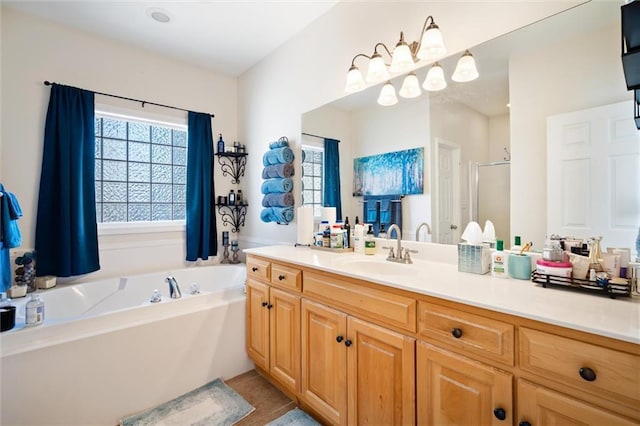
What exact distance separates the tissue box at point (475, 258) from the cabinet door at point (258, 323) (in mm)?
1253

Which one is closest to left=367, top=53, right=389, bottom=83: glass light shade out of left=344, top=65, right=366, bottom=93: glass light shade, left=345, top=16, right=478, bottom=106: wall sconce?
left=345, top=16, right=478, bottom=106: wall sconce

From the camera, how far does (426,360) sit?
1116mm

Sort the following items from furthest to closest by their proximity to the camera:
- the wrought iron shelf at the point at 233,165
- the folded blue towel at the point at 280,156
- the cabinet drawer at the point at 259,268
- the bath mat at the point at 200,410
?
the wrought iron shelf at the point at 233,165 < the folded blue towel at the point at 280,156 < the cabinet drawer at the point at 259,268 < the bath mat at the point at 200,410

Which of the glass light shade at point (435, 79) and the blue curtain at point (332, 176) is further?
the blue curtain at point (332, 176)

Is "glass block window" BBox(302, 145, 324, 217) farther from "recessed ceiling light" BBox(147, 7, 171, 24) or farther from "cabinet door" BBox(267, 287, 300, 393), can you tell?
"recessed ceiling light" BBox(147, 7, 171, 24)

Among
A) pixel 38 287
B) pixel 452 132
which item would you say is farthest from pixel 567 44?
pixel 38 287

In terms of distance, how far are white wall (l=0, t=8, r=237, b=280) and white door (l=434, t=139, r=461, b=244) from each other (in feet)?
8.18

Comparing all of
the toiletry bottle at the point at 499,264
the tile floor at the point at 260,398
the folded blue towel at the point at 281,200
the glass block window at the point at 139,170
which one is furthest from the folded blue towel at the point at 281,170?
the toiletry bottle at the point at 499,264

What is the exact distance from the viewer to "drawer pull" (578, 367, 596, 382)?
0.76 meters

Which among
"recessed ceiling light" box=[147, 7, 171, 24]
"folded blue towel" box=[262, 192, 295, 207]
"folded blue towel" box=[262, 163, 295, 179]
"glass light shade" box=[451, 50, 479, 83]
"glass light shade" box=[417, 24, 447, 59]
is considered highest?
"recessed ceiling light" box=[147, 7, 171, 24]

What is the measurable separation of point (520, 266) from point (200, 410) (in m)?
1.98

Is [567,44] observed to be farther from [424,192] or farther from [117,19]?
[117,19]

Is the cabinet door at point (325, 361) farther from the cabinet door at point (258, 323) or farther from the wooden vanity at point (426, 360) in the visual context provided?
the cabinet door at point (258, 323)

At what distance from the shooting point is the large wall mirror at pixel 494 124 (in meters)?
1.18
